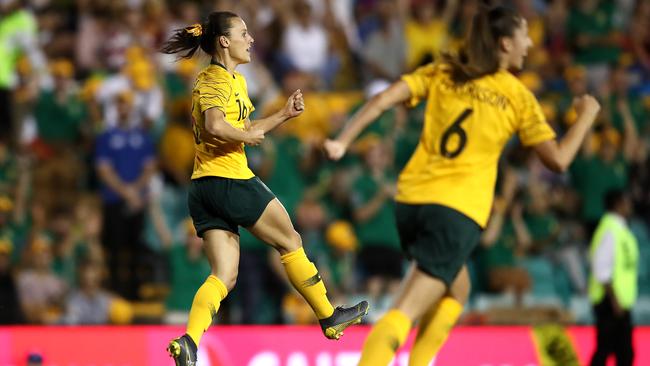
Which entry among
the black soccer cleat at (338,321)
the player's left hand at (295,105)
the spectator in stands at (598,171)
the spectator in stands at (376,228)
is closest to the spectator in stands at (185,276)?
the spectator in stands at (376,228)

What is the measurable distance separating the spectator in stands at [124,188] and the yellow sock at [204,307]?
5.81 meters

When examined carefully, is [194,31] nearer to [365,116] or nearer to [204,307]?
[365,116]

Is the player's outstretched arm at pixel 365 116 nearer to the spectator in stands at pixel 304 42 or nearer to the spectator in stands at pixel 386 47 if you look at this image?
the spectator in stands at pixel 304 42

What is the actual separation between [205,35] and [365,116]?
96 cm

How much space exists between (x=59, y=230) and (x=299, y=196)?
2.44 meters

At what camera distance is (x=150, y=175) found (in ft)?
41.0

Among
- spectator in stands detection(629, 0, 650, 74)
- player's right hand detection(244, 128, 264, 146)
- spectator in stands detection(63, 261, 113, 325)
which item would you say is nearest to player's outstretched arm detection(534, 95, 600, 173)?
player's right hand detection(244, 128, 264, 146)

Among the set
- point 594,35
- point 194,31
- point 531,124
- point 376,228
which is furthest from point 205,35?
point 594,35

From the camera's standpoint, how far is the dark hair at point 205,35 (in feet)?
21.6

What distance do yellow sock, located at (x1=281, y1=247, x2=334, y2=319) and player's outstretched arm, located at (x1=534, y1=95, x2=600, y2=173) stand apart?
1400mm

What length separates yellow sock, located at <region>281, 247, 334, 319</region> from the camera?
21.9ft

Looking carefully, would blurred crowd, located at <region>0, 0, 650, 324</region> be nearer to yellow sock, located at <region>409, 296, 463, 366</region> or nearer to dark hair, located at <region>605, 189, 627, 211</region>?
dark hair, located at <region>605, 189, 627, 211</region>

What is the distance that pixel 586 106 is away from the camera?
6.87 meters

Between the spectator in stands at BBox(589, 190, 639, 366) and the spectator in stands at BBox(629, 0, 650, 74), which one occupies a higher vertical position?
the spectator in stands at BBox(629, 0, 650, 74)
